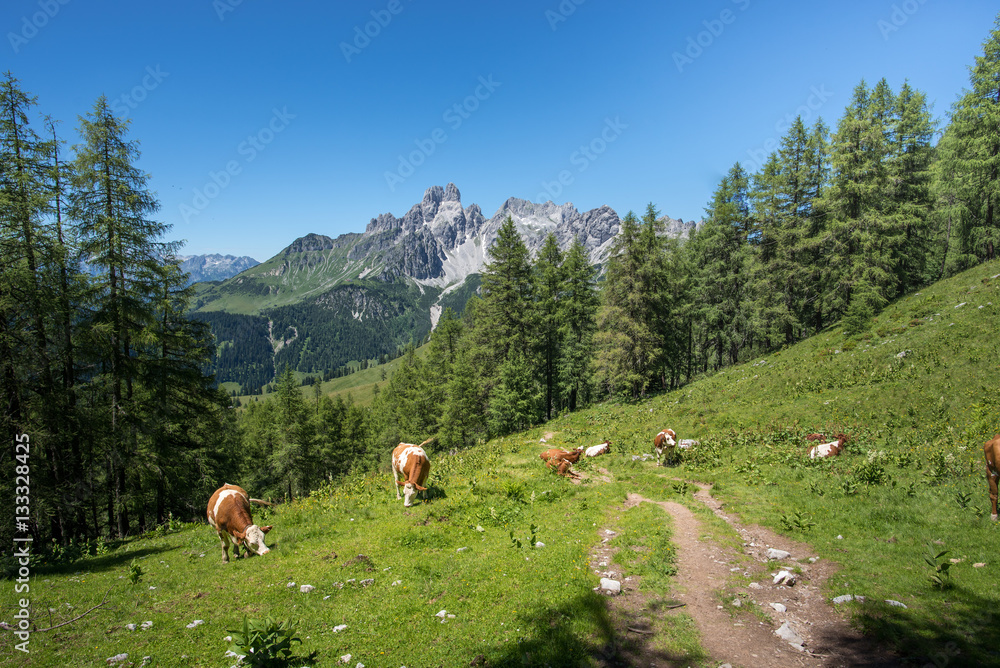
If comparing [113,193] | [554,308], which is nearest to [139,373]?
[113,193]

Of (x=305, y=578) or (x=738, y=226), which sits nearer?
(x=305, y=578)

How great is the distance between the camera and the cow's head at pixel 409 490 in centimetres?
1391

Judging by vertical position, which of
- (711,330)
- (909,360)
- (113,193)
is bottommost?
(909,360)

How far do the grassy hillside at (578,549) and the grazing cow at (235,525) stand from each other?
52cm

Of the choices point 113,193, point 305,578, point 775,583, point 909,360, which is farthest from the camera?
point 909,360

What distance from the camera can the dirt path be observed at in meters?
A: 6.32

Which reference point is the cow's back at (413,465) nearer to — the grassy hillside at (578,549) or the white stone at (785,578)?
the grassy hillside at (578,549)

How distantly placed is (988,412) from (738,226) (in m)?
25.3

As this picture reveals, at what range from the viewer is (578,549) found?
10.1 m

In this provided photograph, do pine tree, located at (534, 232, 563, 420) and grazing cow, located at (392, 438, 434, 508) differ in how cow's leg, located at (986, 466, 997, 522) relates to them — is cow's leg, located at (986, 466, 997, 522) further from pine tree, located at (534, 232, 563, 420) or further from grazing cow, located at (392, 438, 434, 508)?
pine tree, located at (534, 232, 563, 420)

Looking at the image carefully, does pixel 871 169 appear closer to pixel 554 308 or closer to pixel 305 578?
pixel 554 308

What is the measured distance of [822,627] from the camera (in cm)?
698

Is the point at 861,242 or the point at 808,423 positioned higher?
the point at 861,242

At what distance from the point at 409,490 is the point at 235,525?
16.4 feet
